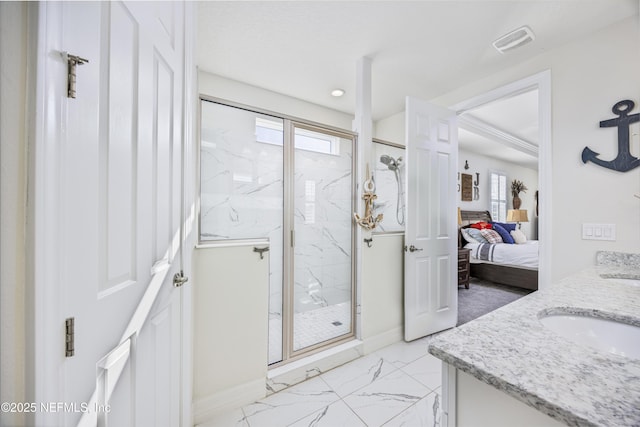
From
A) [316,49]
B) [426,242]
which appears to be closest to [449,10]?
[316,49]

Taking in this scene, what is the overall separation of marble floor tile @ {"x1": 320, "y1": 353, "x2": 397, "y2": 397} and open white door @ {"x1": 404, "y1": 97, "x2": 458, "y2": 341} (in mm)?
465

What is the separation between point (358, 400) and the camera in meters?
1.68

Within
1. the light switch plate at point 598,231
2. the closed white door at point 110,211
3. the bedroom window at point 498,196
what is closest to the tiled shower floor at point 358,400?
the closed white door at point 110,211

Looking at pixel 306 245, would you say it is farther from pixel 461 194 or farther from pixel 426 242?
pixel 461 194

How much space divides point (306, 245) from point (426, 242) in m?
1.19

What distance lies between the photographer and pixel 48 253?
0.52 m

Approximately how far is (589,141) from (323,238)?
213 centimetres

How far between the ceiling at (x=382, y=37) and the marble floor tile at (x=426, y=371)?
8.50 feet

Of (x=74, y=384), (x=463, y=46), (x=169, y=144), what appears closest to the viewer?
(x=74, y=384)

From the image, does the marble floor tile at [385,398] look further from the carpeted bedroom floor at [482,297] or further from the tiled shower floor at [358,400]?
the carpeted bedroom floor at [482,297]

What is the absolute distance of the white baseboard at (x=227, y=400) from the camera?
150cm

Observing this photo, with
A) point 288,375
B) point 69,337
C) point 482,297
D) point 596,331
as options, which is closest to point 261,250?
point 288,375

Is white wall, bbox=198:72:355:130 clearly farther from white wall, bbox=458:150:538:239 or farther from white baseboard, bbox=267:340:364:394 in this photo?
white wall, bbox=458:150:538:239

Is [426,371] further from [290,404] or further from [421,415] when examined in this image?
[290,404]
